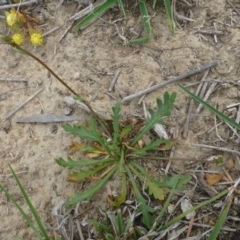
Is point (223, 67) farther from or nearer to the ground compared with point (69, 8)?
nearer to the ground

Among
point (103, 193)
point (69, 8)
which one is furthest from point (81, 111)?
point (69, 8)

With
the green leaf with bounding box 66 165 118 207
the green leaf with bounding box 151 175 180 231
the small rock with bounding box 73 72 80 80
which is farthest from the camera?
the small rock with bounding box 73 72 80 80

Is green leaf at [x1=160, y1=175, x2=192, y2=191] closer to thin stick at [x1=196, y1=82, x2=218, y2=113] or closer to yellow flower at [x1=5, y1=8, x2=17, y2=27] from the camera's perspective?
thin stick at [x1=196, y1=82, x2=218, y2=113]

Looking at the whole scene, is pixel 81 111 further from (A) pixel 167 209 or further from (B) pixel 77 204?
(A) pixel 167 209

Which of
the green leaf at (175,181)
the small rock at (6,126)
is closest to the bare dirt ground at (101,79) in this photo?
the small rock at (6,126)

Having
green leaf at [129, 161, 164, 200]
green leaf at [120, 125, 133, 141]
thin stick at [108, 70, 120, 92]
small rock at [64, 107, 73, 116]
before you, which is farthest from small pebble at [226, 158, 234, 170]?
small rock at [64, 107, 73, 116]

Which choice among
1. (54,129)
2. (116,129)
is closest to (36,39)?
(54,129)

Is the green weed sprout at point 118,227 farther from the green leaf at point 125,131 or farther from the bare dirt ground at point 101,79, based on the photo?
the green leaf at point 125,131
